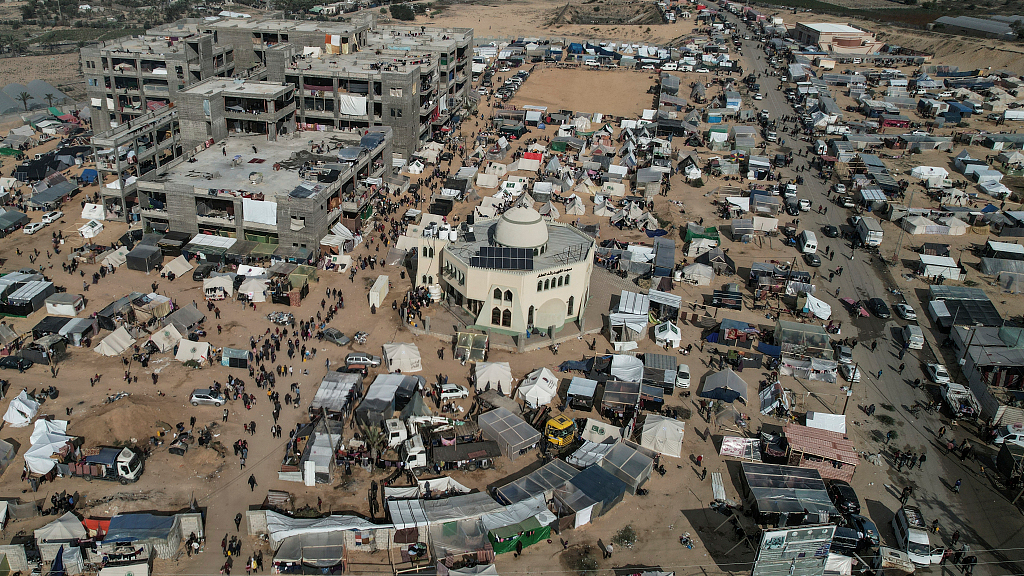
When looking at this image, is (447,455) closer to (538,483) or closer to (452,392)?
(538,483)

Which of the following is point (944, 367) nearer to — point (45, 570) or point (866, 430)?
point (866, 430)

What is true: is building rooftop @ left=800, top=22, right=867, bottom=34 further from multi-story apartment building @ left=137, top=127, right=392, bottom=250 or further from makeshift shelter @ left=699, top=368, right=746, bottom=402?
makeshift shelter @ left=699, top=368, right=746, bottom=402

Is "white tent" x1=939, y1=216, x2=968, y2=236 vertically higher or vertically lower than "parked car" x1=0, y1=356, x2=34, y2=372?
higher

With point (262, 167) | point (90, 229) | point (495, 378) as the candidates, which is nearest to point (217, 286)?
point (262, 167)

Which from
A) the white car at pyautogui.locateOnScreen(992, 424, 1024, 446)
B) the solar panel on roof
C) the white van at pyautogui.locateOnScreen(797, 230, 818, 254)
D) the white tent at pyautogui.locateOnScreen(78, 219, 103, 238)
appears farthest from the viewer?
the white van at pyautogui.locateOnScreen(797, 230, 818, 254)

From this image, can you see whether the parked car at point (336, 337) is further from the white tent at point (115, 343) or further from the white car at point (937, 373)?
the white car at point (937, 373)

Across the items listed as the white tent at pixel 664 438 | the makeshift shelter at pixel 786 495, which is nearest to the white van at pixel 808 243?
the white tent at pixel 664 438

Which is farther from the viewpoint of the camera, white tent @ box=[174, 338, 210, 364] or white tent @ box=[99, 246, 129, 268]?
white tent @ box=[99, 246, 129, 268]

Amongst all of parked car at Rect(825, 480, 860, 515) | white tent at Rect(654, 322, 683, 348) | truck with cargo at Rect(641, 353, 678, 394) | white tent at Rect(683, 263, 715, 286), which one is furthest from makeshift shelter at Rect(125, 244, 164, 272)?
parked car at Rect(825, 480, 860, 515)
